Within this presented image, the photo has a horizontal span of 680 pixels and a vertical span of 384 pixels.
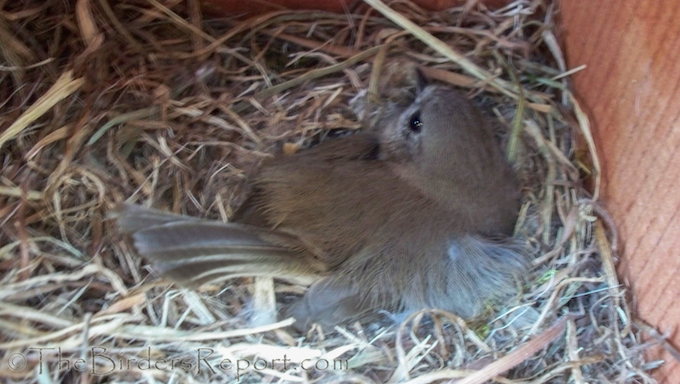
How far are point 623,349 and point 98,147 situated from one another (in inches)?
45.8

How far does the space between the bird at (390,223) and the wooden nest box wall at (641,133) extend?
0.22 metres

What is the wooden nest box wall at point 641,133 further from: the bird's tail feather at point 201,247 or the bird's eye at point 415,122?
the bird's tail feather at point 201,247

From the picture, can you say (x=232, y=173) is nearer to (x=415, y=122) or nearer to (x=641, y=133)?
(x=415, y=122)

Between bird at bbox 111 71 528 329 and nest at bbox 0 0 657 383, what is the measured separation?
0.17ft

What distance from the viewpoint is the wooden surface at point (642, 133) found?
1.02 metres

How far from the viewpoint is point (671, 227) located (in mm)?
1035

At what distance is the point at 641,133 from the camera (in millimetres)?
1092

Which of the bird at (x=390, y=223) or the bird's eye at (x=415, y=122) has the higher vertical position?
the bird's eye at (x=415, y=122)

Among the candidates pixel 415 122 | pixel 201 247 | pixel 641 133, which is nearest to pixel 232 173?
pixel 201 247

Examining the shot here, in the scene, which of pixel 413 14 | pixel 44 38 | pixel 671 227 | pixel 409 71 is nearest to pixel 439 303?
pixel 671 227

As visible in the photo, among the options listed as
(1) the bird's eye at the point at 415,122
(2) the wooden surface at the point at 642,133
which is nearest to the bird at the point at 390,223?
(1) the bird's eye at the point at 415,122

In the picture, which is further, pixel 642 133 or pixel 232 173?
pixel 232 173

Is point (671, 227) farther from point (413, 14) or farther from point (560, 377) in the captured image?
point (413, 14)

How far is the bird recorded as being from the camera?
3.85 ft
